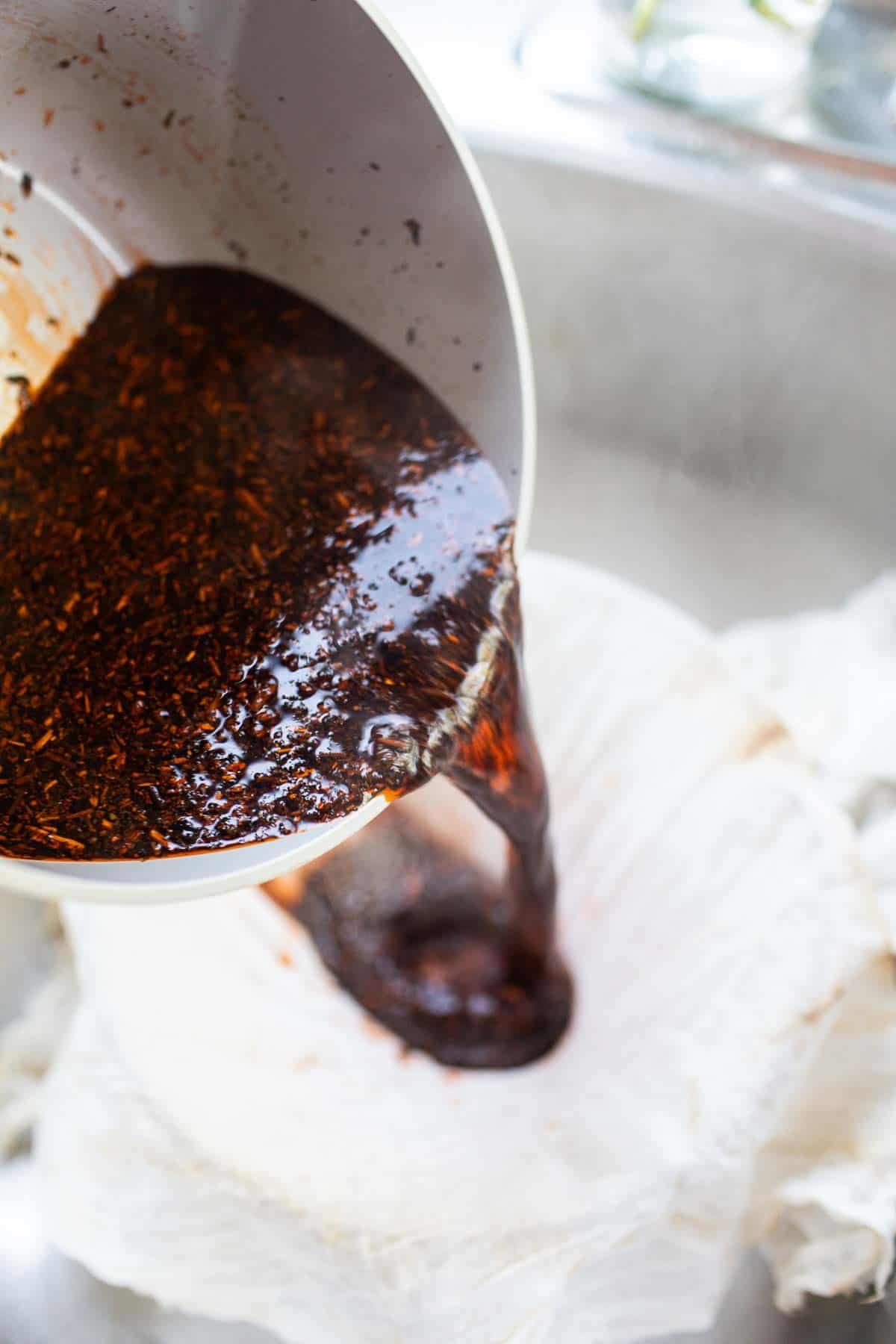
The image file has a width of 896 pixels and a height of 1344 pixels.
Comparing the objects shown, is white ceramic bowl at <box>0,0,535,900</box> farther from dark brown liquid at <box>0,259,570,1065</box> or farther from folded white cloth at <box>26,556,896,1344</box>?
folded white cloth at <box>26,556,896,1344</box>

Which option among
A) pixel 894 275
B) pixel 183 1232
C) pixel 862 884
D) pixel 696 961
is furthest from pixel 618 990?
pixel 894 275

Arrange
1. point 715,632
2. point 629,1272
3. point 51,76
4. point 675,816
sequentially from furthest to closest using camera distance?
point 715,632
point 675,816
point 629,1272
point 51,76

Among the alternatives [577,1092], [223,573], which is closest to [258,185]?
[223,573]

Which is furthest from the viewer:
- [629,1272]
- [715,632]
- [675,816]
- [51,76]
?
[715,632]

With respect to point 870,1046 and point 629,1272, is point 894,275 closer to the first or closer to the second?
point 870,1046

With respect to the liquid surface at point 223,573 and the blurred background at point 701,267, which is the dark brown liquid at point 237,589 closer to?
the liquid surface at point 223,573

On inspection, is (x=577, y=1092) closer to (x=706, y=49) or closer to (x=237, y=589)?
(x=237, y=589)
